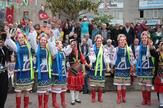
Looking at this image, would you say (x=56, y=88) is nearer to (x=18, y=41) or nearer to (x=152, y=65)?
(x=18, y=41)

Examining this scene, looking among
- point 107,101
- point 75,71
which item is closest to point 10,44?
point 75,71

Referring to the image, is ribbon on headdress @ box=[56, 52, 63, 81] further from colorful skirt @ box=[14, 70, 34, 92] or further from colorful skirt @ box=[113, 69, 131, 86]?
colorful skirt @ box=[113, 69, 131, 86]

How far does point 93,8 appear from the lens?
139 ft

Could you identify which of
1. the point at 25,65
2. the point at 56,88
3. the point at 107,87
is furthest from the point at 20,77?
the point at 107,87

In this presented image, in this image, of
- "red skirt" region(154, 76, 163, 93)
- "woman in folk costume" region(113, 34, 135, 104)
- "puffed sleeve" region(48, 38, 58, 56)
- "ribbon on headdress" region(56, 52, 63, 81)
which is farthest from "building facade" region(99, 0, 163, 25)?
"puffed sleeve" region(48, 38, 58, 56)

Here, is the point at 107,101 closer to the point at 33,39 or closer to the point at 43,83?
the point at 43,83

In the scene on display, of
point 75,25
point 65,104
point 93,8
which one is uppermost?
point 93,8

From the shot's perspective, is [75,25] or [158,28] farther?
[75,25]

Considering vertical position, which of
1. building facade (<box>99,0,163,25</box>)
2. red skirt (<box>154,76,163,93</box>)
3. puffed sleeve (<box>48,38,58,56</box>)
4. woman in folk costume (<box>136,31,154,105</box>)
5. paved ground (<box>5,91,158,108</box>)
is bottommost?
paved ground (<box>5,91,158,108</box>)

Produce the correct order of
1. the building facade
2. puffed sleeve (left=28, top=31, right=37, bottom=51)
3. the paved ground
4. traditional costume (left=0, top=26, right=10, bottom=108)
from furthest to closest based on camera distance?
the building facade
the paved ground
puffed sleeve (left=28, top=31, right=37, bottom=51)
traditional costume (left=0, top=26, right=10, bottom=108)

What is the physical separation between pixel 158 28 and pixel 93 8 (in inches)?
973

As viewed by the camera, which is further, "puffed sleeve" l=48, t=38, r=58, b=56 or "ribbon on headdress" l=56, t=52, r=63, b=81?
"ribbon on headdress" l=56, t=52, r=63, b=81

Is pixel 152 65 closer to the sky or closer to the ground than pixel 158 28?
closer to the ground

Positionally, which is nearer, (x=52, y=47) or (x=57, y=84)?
(x=52, y=47)
